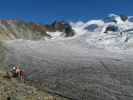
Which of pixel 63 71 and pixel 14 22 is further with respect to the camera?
pixel 14 22

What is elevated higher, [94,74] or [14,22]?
[14,22]

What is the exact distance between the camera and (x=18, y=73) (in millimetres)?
22297

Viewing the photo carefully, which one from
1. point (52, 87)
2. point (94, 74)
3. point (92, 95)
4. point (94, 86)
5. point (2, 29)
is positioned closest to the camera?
point (92, 95)

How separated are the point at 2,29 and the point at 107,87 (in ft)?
360

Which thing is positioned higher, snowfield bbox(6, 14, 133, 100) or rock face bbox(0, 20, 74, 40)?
rock face bbox(0, 20, 74, 40)

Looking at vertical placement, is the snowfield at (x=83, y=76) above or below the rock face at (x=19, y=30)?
below

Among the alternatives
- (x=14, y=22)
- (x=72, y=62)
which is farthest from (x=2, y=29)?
(x=72, y=62)

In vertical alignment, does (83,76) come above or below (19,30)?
below

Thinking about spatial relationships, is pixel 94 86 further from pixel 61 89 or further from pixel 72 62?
pixel 72 62

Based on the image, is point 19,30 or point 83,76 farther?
point 19,30

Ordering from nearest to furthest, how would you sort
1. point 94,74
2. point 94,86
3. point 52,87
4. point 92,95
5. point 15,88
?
point 15,88 < point 92,95 < point 52,87 < point 94,86 < point 94,74

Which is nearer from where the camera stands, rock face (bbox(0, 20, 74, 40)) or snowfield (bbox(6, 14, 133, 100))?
snowfield (bbox(6, 14, 133, 100))

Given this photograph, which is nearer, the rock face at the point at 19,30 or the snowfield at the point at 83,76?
the snowfield at the point at 83,76

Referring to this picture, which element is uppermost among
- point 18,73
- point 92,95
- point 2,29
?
point 2,29
